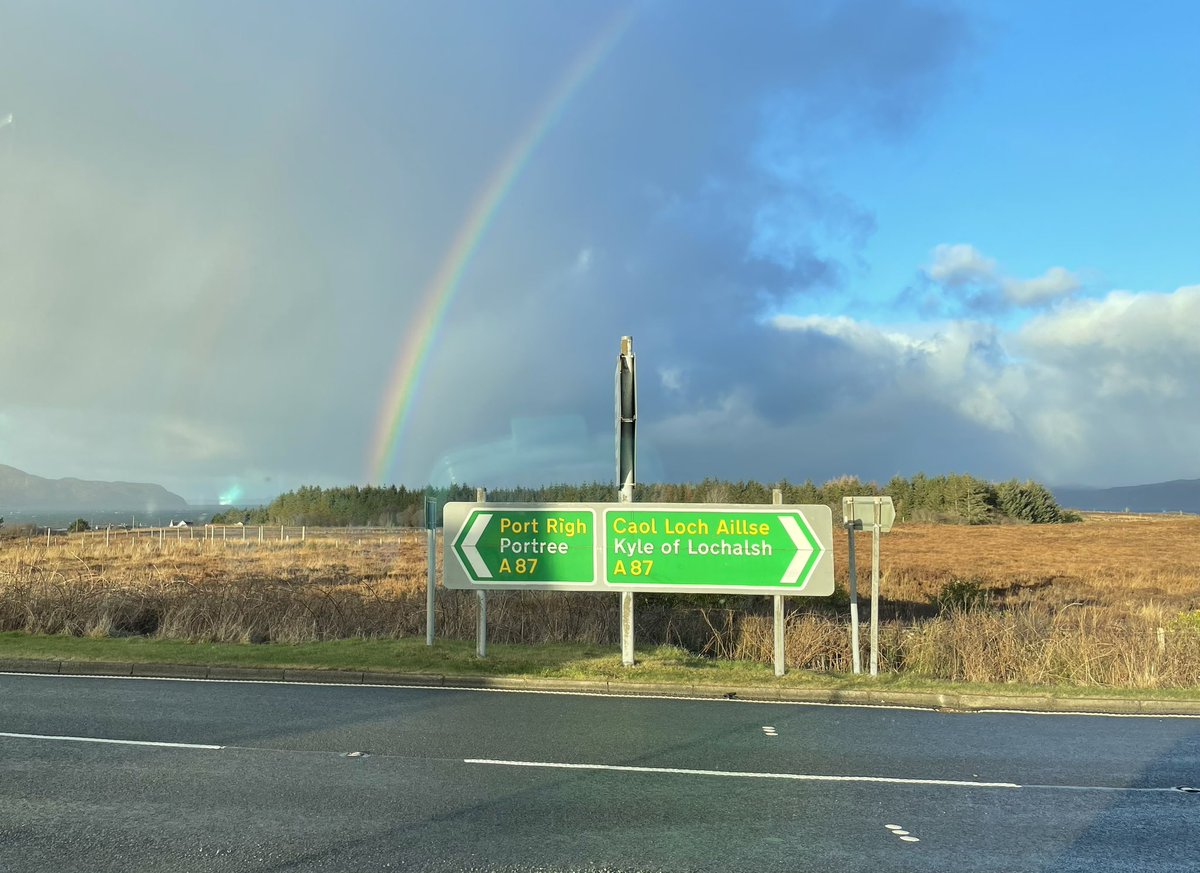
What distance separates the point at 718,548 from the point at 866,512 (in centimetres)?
223

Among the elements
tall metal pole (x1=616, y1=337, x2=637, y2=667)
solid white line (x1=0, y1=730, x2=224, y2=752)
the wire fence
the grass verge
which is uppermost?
tall metal pole (x1=616, y1=337, x2=637, y2=667)

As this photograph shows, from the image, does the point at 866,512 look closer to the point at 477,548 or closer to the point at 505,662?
the point at 505,662

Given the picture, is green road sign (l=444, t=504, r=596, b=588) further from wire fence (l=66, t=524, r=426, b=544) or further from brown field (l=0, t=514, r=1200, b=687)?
wire fence (l=66, t=524, r=426, b=544)

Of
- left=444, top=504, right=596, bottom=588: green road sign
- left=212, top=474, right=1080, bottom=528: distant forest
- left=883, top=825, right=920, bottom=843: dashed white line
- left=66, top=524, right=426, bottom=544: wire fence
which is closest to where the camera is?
left=883, top=825, right=920, bottom=843: dashed white line

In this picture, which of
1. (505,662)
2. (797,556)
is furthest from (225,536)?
(797,556)

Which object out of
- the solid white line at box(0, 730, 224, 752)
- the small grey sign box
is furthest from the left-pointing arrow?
the solid white line at box(0, 730, 224, 752)

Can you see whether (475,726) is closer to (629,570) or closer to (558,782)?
(558,782)

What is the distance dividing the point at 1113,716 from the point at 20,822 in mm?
11403

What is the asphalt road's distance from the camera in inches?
213

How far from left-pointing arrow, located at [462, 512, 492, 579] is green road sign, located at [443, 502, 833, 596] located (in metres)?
0.02

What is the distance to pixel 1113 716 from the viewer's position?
1070cm

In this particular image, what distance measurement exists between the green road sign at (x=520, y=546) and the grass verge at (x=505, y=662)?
1.23 metres

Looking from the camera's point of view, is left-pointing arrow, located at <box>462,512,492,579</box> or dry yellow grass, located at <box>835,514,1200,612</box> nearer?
left-pointing arrow, located at <box>462,512,492,579</box>

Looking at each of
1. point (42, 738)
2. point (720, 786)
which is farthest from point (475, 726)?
point (42, 738)
